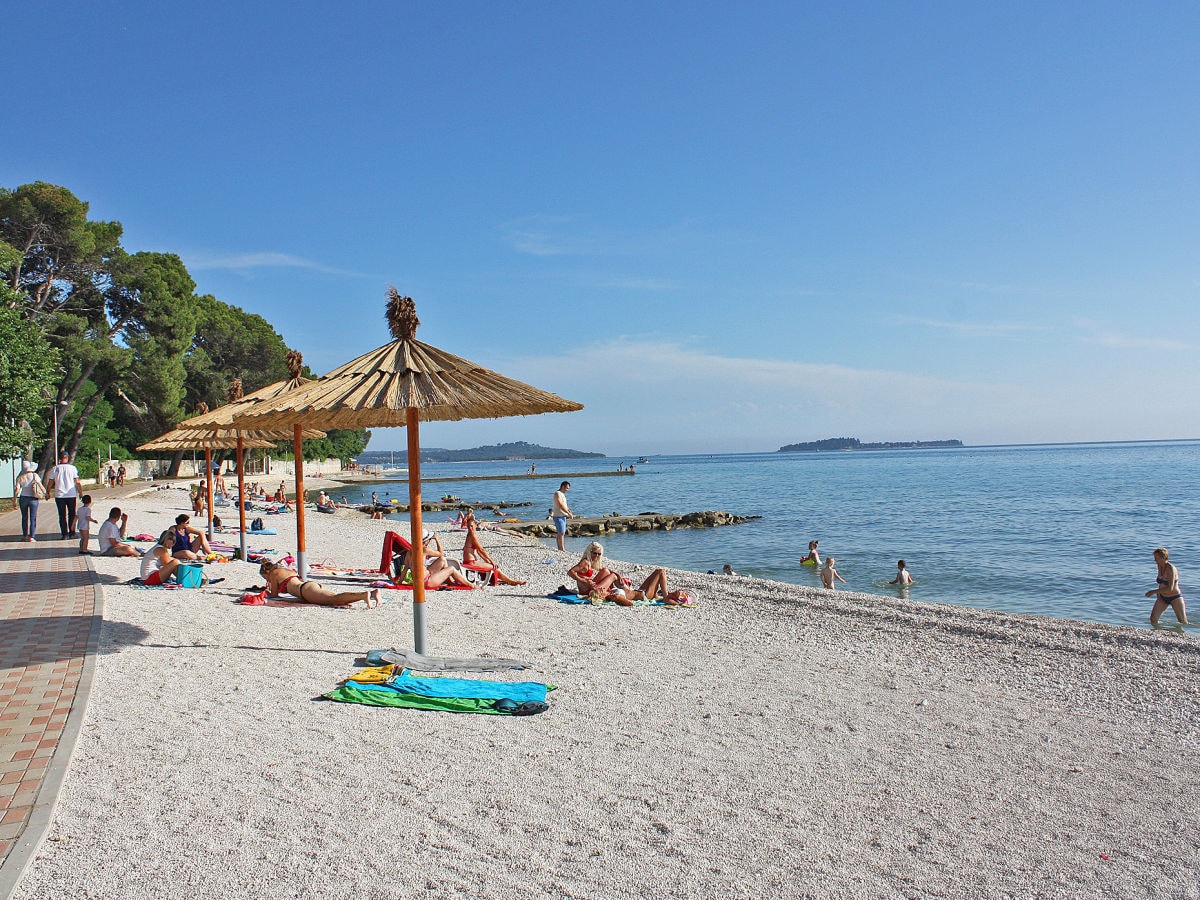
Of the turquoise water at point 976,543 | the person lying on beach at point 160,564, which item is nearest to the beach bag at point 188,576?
the person lying on beach at point 160,564

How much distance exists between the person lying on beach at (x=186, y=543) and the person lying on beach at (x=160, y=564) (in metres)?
0.48

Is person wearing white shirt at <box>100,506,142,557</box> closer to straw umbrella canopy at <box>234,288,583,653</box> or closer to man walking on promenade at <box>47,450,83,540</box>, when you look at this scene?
man walking on promenade at <box>47,450,83,540</box>

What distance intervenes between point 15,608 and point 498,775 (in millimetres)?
6768

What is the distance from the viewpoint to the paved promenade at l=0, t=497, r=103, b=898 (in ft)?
11.9

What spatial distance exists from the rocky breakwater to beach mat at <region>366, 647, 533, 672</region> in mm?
22363

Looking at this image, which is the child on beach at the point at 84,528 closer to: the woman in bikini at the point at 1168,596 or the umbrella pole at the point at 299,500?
the umbrella pole at the point at 299,500

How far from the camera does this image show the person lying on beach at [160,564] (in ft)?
33.1

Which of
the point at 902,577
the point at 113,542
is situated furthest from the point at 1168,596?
the point at 113,542

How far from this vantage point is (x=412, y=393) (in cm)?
601

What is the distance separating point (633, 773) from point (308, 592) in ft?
19.8

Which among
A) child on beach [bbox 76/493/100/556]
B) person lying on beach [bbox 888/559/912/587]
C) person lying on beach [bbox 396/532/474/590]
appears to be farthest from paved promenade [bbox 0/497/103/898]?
person lying on beach [bbox 888/559/912/587]

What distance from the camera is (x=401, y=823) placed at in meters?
3.78

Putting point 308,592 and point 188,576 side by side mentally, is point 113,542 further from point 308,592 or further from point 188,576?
point 308,592

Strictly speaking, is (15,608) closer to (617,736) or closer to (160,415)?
(617,736)
